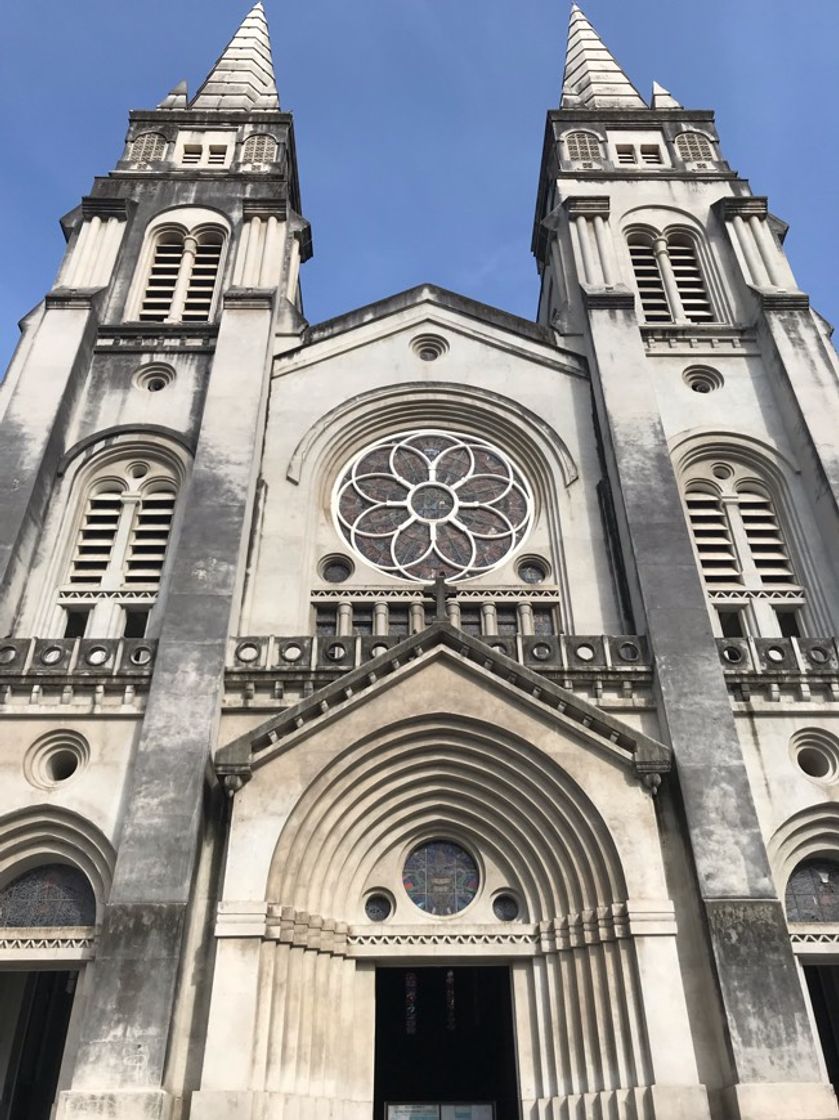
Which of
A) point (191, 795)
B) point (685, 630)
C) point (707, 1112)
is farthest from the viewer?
point (685, 630)

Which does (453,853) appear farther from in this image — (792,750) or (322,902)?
(792,750)

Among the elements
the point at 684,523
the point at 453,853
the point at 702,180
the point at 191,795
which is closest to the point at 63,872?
the point at 191,795

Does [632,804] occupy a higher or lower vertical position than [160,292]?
lower

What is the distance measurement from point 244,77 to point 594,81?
12.0 m

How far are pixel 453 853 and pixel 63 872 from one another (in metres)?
5.70

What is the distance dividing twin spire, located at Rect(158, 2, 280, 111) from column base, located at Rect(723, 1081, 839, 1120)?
29860mm

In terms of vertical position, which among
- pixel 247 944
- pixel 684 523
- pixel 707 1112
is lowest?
pixel 707 1112

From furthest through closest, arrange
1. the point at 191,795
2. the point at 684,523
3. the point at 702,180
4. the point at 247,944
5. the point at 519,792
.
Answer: the point at 702,180 → the point at 684,523 → the point at 519,792 → the point at 191,795 → the point at 247,944

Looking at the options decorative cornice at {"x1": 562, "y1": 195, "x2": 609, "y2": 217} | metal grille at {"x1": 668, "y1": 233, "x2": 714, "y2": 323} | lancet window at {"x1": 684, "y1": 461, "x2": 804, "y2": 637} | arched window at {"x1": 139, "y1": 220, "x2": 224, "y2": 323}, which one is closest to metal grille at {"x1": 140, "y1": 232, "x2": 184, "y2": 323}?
arched window at {"x1": 139, "y1": 220, "x2": 224, "y2": 323}

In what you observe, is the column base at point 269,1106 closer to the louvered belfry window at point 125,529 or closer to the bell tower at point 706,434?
the bell tower at point 706,434

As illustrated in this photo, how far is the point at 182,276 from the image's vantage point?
23.8m

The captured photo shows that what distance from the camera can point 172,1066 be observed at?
11703 mm

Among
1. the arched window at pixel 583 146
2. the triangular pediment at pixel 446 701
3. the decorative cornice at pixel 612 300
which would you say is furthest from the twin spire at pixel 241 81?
the triangular pediment at pixel 446 701

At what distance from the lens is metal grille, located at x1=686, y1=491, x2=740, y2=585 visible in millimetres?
18109
